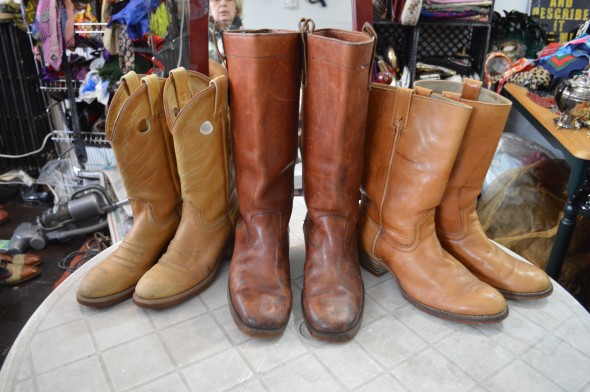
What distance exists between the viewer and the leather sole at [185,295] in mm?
813

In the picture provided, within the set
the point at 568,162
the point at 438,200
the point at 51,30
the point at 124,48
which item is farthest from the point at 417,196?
the point at 51,30

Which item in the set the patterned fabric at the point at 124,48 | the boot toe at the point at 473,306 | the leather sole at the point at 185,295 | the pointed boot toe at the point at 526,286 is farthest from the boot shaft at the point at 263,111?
the patterned fabric at the point at 124,48

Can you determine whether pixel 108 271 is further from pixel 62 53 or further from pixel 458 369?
pixel 62 53

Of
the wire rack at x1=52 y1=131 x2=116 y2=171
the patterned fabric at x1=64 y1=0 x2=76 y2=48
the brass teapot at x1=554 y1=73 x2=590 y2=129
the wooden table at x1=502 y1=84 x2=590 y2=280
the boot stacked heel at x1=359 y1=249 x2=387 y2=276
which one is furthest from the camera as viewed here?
the wire rack at x1=52 y1=131 x2=116 y2=171

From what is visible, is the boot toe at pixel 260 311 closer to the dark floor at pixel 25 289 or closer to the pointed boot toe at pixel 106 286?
the pointed boot toe at pixel 106 286

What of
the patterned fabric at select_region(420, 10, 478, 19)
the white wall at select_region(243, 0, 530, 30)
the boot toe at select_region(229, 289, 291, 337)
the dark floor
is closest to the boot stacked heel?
the boot toe at select_region(229, 289, 291, 337)

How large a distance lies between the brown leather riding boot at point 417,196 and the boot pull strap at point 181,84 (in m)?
0.35

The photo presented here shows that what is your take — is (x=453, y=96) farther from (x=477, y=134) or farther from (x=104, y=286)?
(x=104, y=286)

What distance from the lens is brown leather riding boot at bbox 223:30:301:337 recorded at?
0.76 m

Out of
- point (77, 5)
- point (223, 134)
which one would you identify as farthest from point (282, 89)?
point (77, 5)

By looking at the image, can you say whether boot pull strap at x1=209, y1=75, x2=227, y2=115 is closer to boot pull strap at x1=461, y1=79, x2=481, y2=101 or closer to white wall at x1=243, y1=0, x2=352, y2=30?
boot pull strap at x1=461, y1=79, x2=481, y2=101

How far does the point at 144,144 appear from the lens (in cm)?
83

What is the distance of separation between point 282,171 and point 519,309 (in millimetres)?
542

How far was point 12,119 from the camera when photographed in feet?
9.45
